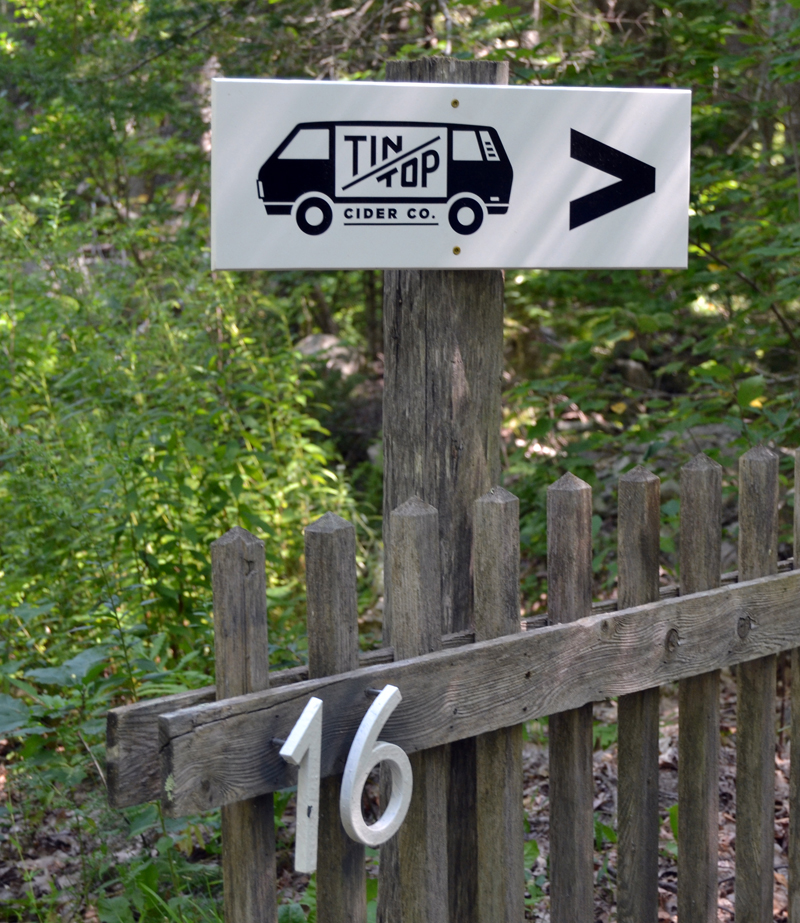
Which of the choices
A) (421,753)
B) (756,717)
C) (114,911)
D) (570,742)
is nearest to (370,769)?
(421,753)

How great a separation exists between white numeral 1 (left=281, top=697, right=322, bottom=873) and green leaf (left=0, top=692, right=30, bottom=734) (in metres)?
0.86

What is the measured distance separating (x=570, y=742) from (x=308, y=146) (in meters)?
1.25

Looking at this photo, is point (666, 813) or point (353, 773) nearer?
point (353, 773)

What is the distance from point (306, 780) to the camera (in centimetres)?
133

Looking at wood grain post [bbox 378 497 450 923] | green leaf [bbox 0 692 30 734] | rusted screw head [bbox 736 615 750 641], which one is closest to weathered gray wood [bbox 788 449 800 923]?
rusted screw head [bbox 736 615 750 641]

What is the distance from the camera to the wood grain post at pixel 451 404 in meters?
1.79

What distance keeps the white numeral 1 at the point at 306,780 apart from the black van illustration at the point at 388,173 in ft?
2.91

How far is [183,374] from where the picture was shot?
13.4 feet

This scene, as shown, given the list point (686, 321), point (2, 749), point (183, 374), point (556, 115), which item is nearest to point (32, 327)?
point (183, 374)

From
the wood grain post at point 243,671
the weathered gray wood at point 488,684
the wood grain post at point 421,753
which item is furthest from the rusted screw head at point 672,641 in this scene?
the wood grain post at point 243,671

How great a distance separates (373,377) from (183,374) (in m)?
4.70

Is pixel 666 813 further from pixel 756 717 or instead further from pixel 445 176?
pixel 445 176

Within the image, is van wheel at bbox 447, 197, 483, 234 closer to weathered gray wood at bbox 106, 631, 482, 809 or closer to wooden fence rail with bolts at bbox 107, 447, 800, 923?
wooden fence rail with bolts at bbox 107, 447, 800, 923

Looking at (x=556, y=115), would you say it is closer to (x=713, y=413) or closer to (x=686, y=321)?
(x=713, y=413)
